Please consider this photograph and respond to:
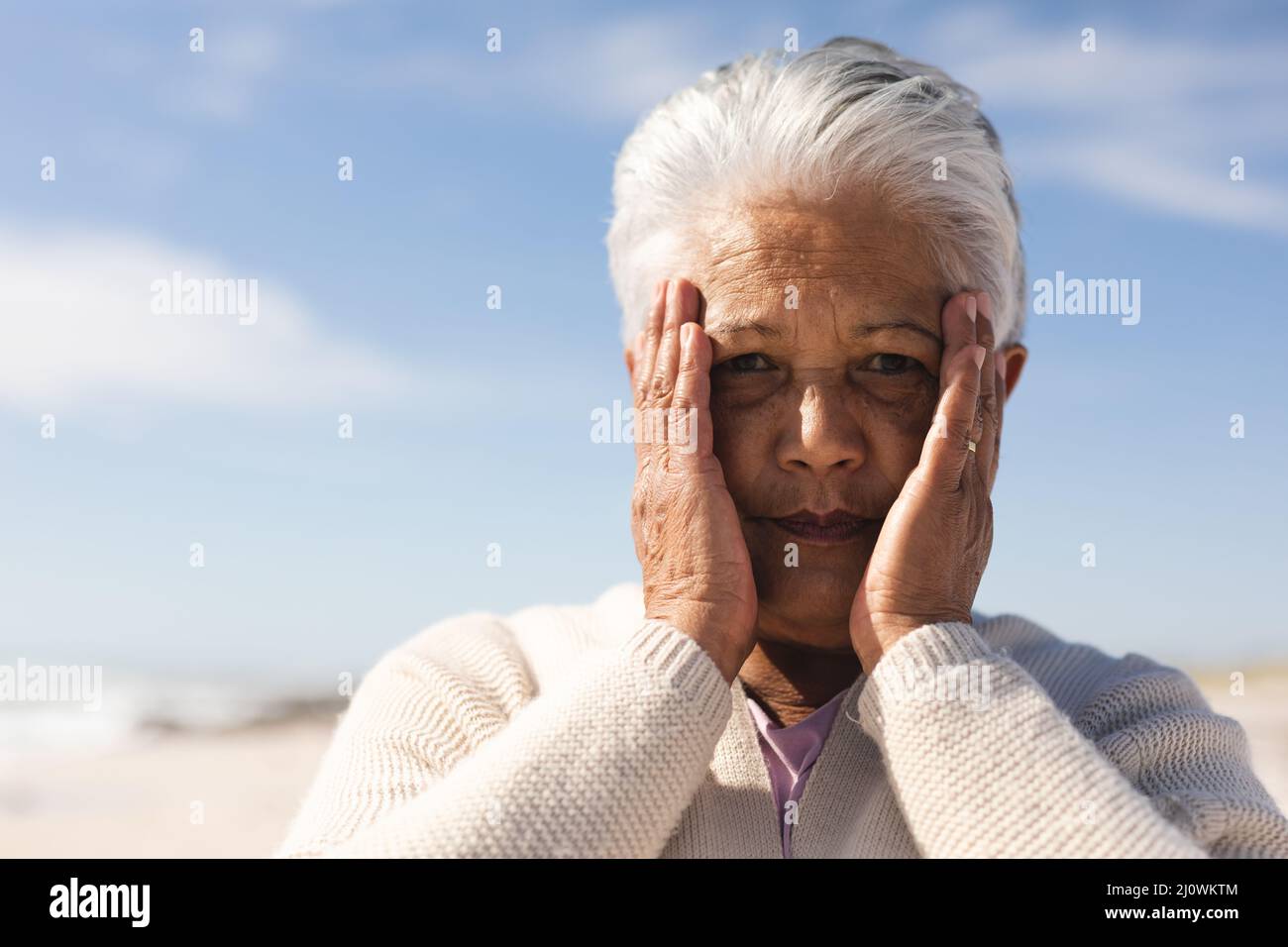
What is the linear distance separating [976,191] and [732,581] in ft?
4.14

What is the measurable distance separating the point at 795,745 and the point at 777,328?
1.06m

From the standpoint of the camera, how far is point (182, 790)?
36.9 feet

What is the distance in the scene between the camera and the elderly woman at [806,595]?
2139 millimetres

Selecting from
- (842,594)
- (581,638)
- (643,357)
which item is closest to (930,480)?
(842,594)

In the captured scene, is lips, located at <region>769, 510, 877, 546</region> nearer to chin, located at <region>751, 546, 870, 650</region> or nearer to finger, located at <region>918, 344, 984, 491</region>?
chin, located at <region>751, 546, 870, 650</region>

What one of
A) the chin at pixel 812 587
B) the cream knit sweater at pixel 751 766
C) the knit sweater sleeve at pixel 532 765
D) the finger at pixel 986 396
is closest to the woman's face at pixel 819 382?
the chin at pixel 812 587

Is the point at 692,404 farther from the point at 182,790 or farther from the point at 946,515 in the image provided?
the point at 182,790

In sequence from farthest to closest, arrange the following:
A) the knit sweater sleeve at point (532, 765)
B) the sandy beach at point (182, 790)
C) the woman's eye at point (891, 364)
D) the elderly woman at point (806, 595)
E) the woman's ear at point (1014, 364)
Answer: the sandy beach at point (182, 790) < the woman's ear at point (1014, 364) < the woman's eye at point (891, 364) < the elderly woman at point (806, 595) < the knit sweater sleeve at point (532, 765)

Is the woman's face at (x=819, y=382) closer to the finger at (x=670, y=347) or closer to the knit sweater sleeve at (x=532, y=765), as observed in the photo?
the finger at (x=670, y=347)

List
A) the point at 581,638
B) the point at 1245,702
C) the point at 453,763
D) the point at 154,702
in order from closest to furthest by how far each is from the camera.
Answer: the point at 453,763, the point at 581,638, the point at 1245,702, the point at 154,702

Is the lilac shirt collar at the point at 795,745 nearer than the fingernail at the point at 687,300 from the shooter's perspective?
Yes
